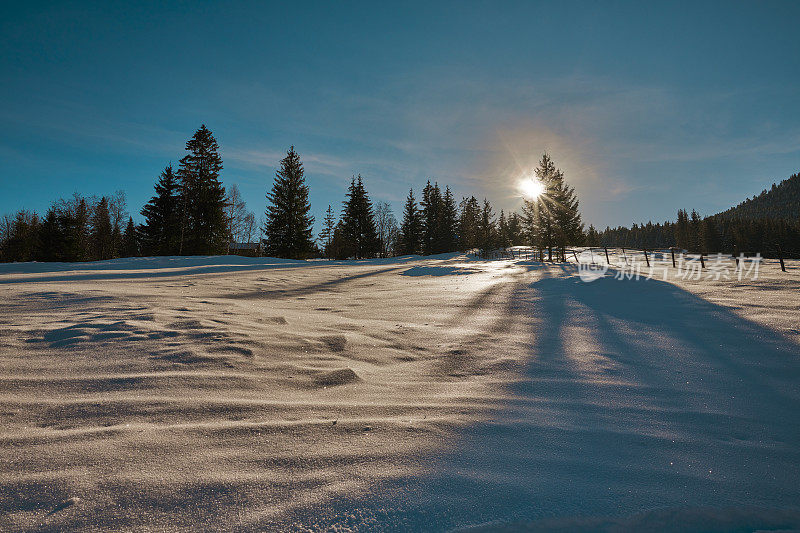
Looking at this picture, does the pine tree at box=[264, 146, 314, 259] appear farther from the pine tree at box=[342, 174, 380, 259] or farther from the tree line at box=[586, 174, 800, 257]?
the tree line at box=[586, 174, 800, 257]

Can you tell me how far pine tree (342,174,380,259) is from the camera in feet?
116

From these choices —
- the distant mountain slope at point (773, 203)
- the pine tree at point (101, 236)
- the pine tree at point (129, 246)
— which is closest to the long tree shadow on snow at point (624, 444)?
the pine tree at point (101, 236)

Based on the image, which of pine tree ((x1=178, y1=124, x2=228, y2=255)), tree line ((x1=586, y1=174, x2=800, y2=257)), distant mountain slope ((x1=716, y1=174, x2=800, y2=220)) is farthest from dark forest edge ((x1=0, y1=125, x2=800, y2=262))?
distant mountain slope ((x1=716, y1=174, x2=800, y2=220))

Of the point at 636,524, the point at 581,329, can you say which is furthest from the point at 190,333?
the point at 581,329

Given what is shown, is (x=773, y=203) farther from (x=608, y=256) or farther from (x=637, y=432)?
(x=637, y=432)

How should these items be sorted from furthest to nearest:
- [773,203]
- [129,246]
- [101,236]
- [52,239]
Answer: [773,203] → [129,246] → [101,236] → [52,239]

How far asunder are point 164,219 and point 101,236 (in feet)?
49.9

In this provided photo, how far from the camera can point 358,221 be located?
3534 cm

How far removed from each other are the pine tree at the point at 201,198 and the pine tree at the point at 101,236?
54.2 feet

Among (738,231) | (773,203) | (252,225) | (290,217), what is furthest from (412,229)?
(773,203)

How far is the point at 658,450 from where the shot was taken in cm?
181

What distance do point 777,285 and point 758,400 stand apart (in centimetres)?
800

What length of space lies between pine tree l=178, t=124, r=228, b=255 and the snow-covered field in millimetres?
24136

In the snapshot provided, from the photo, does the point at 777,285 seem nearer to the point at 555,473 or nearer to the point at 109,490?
the point at 555,473
